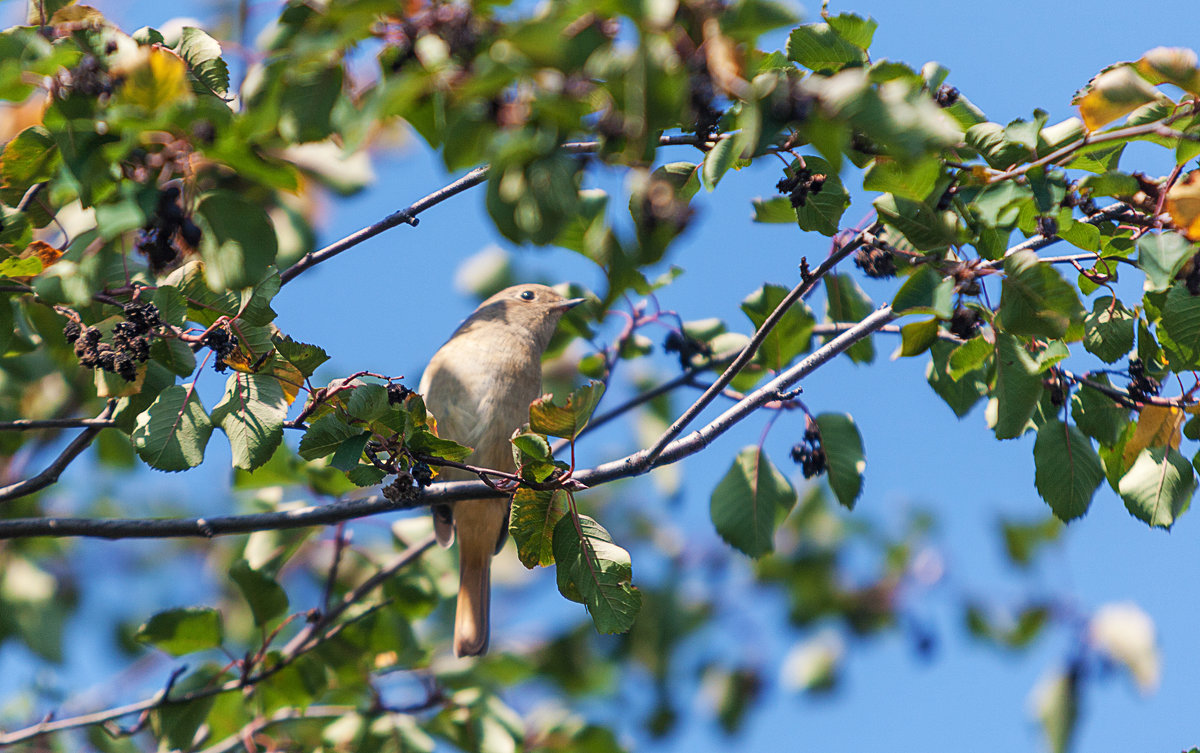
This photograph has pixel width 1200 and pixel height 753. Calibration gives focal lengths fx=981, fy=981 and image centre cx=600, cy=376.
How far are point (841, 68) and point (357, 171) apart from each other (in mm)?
2951

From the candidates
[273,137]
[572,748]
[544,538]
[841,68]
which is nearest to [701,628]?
[572,748]

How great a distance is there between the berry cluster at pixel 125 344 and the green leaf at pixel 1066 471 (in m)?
2.45

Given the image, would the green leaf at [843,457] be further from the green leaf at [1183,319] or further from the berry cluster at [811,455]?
the green leaf at [1183,319]

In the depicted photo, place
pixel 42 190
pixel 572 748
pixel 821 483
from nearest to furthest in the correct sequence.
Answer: pixel 42 190, pixel 572 748, pixel 821 483

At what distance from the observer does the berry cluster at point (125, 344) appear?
8.22 feet

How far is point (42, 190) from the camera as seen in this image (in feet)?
9.70

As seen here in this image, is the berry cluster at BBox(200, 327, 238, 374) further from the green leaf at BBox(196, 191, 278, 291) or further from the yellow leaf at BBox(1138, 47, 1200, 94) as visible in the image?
the yellow leaf at BBox(1138, 47, 1200, 94)

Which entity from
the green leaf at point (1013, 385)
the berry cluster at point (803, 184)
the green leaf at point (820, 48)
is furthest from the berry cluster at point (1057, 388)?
the green leaf at point (820, 48)

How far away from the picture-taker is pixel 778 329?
3.75m

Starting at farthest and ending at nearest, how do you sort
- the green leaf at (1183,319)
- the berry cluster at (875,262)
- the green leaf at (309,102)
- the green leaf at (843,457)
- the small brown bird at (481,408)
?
the small brown bird at (481,408)
the green leaf at (843,457)
the berry cluster at (875,262)
the green leaf at (1183,319)
the green leaf at (309,102)

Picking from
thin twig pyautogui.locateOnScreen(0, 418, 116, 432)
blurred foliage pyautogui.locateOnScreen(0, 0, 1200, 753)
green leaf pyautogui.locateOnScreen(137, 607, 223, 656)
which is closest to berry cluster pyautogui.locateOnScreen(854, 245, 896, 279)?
blurred foliage pyautogui.locateOnScreen(0, 0, 1200, 753)

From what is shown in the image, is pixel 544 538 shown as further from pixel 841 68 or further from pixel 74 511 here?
pixel 74 511

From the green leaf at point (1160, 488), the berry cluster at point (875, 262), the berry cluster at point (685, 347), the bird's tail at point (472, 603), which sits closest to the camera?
the green leaf at point (1160, 488)

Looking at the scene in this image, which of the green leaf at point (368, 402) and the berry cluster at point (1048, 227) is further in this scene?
the berry cluster at point (1048, 227)
